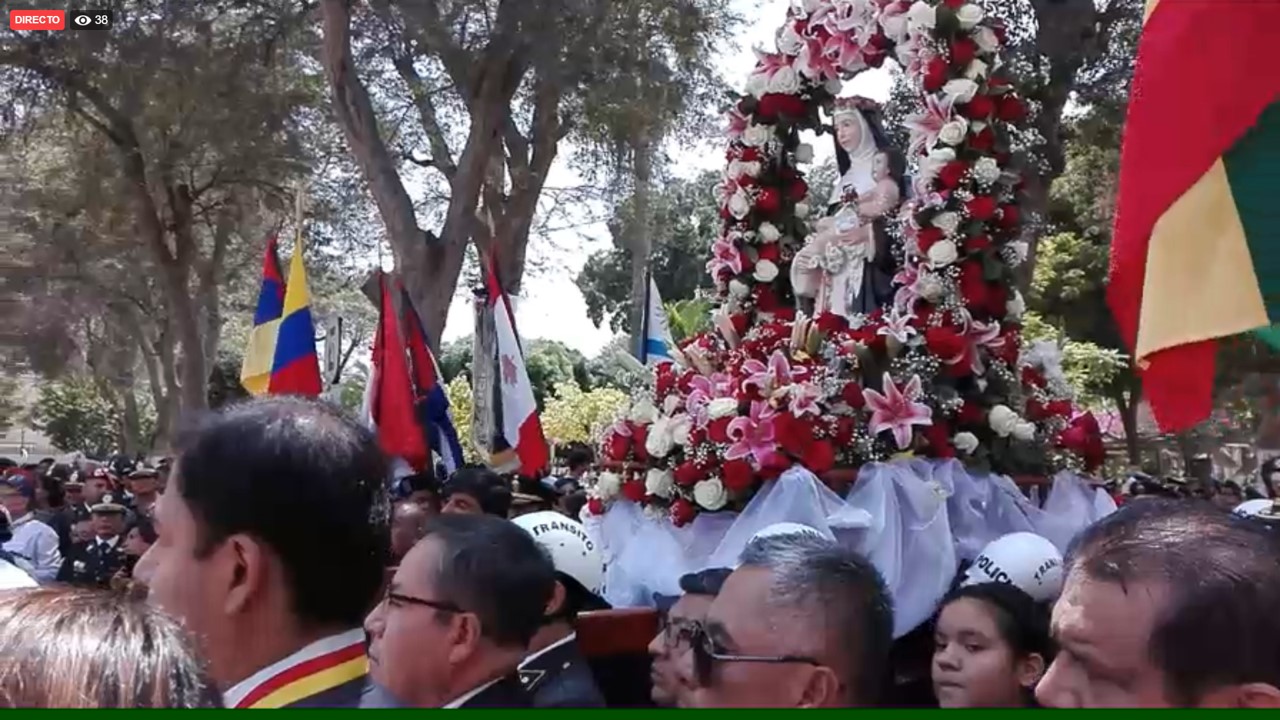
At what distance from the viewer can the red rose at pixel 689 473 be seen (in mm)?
5453

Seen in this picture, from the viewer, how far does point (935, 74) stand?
5.79 metres

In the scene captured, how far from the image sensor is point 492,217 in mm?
15367

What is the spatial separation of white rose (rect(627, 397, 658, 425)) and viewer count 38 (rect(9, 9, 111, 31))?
11.6 metres

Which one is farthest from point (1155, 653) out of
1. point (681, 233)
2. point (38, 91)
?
point (681, 233)

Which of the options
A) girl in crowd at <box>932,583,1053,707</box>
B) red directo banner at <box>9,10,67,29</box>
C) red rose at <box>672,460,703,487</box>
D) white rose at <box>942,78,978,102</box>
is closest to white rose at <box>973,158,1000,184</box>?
white rose at <box>942,78,978,102</box>

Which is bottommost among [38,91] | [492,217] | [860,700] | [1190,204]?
[860,700]

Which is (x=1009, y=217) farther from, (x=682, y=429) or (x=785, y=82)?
(x=682, y=429)

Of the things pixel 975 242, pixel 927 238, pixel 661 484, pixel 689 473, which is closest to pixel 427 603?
pixel 689 473

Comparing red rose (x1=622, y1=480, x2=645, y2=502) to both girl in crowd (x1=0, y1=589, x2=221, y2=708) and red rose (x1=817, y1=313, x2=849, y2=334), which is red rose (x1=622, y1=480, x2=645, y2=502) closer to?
red rose (x1=817, y1=313, x2=849, y2=334)

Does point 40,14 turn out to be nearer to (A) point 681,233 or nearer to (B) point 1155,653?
(B) point 1155,653

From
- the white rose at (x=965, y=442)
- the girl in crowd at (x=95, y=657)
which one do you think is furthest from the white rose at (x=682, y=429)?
the girl in crowd at (x=95, y=657)

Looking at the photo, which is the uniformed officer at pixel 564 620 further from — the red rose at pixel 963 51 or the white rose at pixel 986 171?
the red rose at pixel 963 51

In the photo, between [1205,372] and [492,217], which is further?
[492,217]

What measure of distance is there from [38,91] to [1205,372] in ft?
54.8
